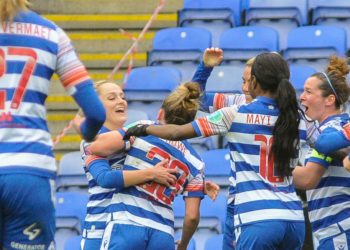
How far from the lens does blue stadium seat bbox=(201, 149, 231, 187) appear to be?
9.48 m

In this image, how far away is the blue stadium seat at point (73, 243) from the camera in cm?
875

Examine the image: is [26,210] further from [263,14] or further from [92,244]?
[263,14]

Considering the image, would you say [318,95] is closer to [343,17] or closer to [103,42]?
[343,17]

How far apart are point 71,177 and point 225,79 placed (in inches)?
69.6

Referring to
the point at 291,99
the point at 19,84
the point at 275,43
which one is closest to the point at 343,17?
the point at 275,43

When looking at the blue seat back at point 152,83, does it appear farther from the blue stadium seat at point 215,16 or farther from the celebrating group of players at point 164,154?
the celebrating group of players at point 164,154

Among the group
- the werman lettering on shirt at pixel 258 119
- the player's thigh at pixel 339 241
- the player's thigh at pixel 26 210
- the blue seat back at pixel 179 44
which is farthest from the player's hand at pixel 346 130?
the blue seat back at pixel 179 44

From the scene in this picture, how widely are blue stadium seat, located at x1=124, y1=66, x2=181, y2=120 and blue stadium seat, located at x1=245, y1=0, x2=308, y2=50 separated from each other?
1319 mm

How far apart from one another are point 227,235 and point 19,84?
278cm

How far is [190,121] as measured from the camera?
6.61 m

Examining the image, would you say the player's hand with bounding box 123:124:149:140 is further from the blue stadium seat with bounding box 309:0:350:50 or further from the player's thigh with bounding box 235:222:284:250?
the blue stadium seat with bounding box 309:0:350:50

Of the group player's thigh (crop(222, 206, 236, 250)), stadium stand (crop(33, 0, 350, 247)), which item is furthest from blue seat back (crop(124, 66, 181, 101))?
player's thigh (crop(222, 206, 236, 250))

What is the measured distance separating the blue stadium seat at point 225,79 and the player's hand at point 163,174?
4127 mm

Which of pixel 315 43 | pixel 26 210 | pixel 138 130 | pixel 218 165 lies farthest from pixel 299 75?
pixel 26 210
